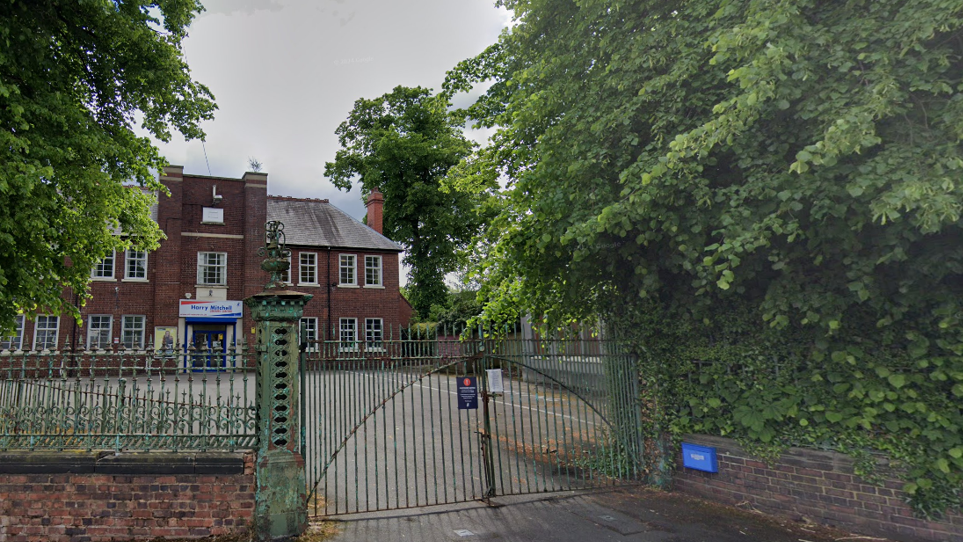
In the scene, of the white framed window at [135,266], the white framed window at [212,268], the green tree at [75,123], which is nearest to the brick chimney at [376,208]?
the white framed window at [212,268]

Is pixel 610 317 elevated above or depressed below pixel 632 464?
above

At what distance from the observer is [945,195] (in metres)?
3.80

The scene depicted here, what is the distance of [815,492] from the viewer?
221 inches

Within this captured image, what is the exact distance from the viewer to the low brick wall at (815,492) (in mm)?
5035

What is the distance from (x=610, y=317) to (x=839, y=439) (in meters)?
3.09

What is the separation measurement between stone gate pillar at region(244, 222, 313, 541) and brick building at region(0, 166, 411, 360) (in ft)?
60.0

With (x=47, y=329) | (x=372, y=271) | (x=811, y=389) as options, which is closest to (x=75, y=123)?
(x=811, y=389)

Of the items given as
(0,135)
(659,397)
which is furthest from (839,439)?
(0,135)

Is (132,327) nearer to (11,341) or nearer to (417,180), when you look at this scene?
(417,180)

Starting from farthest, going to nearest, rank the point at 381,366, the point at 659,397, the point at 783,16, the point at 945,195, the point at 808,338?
the point at 659,397
the point at 381,366
the point at 808,338
the point at 783,16
the point at 945,195

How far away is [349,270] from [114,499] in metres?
24.1

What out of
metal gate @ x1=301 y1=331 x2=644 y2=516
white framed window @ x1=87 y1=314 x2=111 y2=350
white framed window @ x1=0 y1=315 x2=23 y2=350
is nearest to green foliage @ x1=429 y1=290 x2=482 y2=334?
white framed window @ x1=0 y1=315 x2=23 y2=350

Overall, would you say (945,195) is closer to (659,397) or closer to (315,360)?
(659,397)

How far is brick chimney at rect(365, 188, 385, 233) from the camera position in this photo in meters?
32.0
